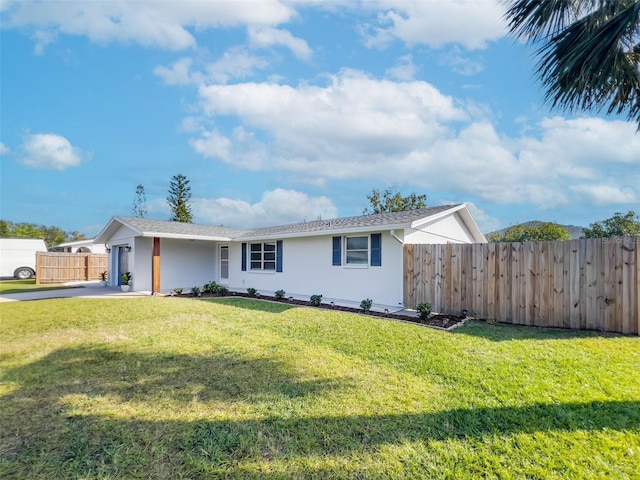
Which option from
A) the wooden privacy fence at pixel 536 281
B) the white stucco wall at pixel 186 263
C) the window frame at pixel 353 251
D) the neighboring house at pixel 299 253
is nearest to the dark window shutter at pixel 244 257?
the neighboring house at pixel 299 253

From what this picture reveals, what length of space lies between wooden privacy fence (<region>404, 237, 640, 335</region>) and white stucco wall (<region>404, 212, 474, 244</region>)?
2.42ft

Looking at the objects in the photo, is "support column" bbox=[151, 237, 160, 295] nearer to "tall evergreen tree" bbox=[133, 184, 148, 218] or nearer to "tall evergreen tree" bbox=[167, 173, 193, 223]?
"tall evergreen tree" bbox=[167, 173, 193, 223]

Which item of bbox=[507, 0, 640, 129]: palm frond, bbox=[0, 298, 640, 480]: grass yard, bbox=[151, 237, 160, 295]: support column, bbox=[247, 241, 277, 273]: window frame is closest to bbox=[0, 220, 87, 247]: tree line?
bbox=[151, 237, 160, 295]: support column

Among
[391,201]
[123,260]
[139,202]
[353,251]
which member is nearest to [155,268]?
[123,260]

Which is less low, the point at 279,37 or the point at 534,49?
the point at 279,37

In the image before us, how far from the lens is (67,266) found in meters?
21.5

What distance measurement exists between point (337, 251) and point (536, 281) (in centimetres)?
632

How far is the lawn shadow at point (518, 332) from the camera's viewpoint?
657 centimetres

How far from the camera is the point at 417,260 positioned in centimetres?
989

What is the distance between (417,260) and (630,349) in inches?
201

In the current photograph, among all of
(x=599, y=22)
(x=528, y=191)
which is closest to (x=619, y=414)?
(x=599, y=22)

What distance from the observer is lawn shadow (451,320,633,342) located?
21.6ft

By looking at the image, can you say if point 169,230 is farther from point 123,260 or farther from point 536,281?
point 536,281

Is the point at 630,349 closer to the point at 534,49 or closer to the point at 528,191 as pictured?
the point at 534,49
